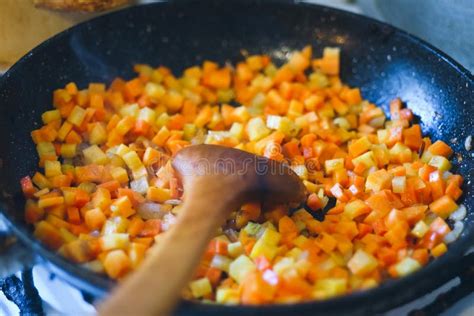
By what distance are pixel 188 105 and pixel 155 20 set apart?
0.38 meters

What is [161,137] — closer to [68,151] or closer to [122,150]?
[122,150]

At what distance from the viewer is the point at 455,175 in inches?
68.3

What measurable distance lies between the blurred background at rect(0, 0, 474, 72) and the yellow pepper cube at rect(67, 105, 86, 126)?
34cm

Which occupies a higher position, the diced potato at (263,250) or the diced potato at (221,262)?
the diced potato at (263,250)

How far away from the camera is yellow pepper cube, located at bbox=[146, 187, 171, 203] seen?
1.71 meters

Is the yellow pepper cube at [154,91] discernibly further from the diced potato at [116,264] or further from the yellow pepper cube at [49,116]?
the diced potato at [116,264]

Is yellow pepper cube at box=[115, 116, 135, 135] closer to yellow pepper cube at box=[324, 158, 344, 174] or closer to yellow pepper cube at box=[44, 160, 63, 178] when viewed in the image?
yellow pepper cube at box=[44, 160, 63, 178]

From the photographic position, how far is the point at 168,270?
1.11 meters

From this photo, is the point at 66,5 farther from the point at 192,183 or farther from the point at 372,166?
the point at 372,166

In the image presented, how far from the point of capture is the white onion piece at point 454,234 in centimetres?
152

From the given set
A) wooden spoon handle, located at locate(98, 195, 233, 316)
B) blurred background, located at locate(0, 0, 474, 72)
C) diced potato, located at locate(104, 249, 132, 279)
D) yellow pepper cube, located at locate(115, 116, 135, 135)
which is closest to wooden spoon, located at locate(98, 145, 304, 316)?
wooden spoon handle, located at locate(98, 195, 233, 316)

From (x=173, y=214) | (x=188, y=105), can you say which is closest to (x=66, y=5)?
(x=188, y=105)

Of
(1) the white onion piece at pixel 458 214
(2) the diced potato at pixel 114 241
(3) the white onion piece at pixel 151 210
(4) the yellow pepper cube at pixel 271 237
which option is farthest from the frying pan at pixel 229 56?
(4) the yellow pepper cube at pixel 271 237

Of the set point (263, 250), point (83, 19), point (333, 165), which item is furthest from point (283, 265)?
point (83, 19)
